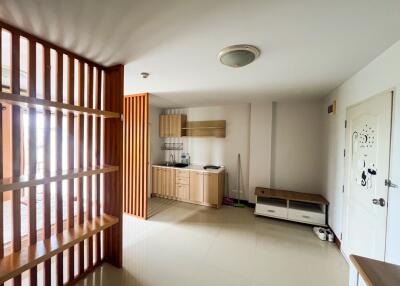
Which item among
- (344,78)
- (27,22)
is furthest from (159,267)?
(344,78)

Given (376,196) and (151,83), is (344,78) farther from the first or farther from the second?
(151,83)

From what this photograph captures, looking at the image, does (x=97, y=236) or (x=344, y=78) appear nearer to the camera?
(x=97, y=236)

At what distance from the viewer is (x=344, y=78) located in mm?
2336

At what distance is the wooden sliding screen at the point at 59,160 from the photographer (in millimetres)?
1391

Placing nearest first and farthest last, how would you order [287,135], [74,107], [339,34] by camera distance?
1. [339,34]
2. [74,107]
3. [287,135]

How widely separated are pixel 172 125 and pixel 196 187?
5.62 feet

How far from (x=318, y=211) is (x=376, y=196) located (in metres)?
1.69

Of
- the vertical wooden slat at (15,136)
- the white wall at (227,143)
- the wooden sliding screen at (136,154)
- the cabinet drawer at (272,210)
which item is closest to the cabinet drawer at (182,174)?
the white wall at (227,143)

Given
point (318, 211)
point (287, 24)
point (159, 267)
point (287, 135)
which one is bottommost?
point (159, 267)

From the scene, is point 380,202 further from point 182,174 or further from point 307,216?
point 182,174

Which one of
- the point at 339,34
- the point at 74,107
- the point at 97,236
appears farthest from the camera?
the point at 97,236

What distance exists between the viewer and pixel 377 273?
964 millimetres

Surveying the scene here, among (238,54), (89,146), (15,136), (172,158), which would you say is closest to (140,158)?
(89,146)

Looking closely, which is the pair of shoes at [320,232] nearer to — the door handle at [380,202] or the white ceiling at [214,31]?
the door handle at [380,202]
